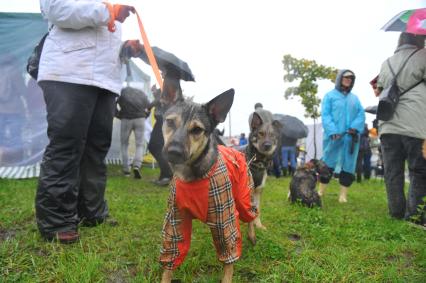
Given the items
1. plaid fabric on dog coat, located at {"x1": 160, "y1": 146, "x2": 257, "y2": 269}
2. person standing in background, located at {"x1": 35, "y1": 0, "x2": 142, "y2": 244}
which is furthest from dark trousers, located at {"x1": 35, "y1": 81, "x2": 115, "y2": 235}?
plaid fabric on dog coat, located at {"x1": 160, "y1": 146, "x2": 257, "y2": 269}

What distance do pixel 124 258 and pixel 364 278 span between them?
6.46ft

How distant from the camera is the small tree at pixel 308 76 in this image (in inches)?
579

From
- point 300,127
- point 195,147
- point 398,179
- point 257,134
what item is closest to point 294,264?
point 195,147

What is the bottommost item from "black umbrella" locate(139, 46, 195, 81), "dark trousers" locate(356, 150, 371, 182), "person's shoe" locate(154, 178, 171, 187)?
"dark trousers" locate(356, 150, 371, 182)

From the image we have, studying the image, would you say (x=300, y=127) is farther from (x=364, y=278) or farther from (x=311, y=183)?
(x=364, y=278)

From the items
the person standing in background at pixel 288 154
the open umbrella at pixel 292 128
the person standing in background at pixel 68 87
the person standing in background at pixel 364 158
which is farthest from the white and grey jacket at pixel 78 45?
the person standing in background at pixel 288 154

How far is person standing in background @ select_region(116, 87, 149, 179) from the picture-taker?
312 inches

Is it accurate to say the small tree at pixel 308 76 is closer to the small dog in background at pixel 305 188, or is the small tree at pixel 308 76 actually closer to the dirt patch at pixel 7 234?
the small dog in background at pixel 305 188

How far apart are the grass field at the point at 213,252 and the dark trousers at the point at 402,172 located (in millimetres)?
323

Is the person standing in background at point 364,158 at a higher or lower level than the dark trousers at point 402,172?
lower

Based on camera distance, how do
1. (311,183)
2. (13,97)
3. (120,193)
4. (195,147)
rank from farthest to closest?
1. (13,97)
2. (120,193)
3. (311,183)
4. (195,147)

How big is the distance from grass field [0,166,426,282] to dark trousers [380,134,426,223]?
0.32 m

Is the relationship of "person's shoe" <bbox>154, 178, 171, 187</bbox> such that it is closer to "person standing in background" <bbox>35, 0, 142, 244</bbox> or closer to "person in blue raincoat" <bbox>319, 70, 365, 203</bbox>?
"person in blue raincoat" <bbox>319, 70, 365, 203</bbox>

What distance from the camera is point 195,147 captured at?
2.29 metres
